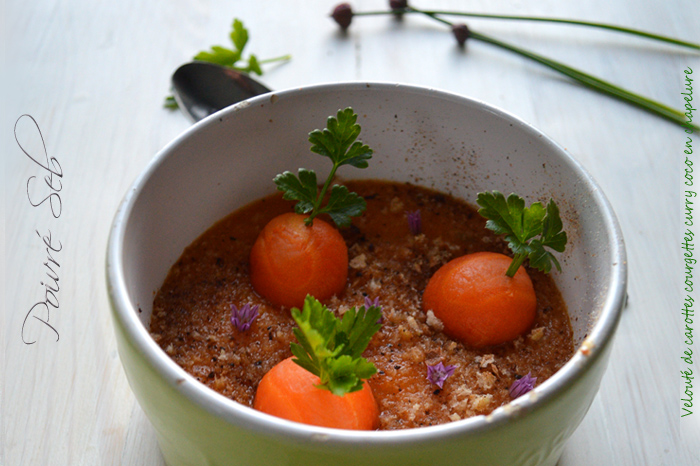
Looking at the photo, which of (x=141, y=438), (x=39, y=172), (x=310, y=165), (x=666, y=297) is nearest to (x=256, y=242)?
(x=310, y=165)

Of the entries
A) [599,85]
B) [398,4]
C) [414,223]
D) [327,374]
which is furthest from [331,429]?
[398,4]

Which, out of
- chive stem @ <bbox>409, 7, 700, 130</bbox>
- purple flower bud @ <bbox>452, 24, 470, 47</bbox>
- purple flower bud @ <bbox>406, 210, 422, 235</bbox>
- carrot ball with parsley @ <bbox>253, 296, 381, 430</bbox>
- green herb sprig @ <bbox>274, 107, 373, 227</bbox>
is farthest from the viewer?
purple flower bud @ <bbox>452, 24, 470, 47</bbox>

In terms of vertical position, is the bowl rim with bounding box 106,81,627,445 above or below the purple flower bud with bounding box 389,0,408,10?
below

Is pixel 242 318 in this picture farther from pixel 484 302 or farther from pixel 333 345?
pixel 484 302

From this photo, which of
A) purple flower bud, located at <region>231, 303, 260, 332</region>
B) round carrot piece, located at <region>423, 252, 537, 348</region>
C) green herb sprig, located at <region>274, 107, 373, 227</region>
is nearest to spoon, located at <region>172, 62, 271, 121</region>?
green herb sprig, located at <region>274, 107, 373, 227</region>

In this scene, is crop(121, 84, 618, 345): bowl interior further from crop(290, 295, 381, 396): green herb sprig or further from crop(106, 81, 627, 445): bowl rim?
crop(290, 295, 381, 396): green herb sprig

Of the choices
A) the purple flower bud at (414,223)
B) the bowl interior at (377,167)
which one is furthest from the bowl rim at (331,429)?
the purple flower bud at (414,223)

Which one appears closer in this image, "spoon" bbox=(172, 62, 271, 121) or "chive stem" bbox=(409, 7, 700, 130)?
"spoon" bbox=(172, 62, 271, 121)
